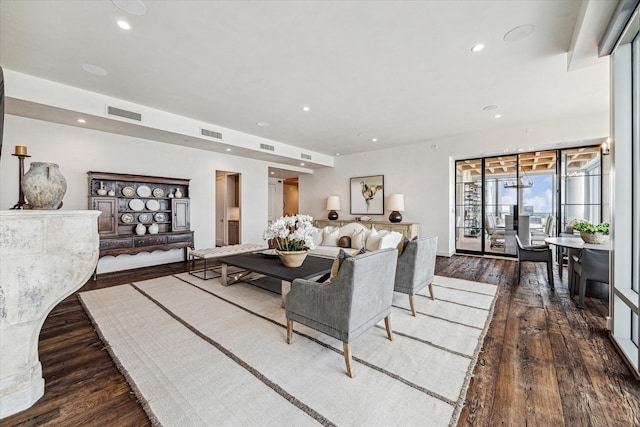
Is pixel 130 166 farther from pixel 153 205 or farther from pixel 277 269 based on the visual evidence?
pixel 277 269

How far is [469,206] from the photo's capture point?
662 centimetres

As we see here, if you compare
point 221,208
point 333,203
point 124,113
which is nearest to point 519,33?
point 124,113

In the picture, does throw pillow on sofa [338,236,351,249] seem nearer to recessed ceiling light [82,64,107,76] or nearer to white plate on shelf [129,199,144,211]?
white plate on shelf [129,199,144,211]

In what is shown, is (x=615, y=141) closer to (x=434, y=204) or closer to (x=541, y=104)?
(x=541, y=104)

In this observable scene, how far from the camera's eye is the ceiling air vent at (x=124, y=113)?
396 cm

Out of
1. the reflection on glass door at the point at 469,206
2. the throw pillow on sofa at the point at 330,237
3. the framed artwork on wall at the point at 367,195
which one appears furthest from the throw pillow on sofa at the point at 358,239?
the reflection on glass door at the point at 469,206

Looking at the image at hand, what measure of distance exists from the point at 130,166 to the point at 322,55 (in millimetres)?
4412

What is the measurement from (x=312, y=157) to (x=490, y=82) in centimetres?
487

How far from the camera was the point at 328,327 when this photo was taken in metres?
1.97

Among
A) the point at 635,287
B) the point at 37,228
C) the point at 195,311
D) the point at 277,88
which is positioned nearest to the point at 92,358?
the point at 195,311

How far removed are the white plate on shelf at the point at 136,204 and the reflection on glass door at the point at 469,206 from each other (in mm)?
7275

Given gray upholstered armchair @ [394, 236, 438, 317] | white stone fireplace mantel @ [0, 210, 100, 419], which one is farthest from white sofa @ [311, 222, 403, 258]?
white stone fireplace mantel @ [0, 210, 100, 419]

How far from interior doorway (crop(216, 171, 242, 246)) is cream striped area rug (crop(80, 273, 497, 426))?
4.33 meters

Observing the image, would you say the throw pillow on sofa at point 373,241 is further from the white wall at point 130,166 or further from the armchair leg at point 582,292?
the white wall at point 130,166
